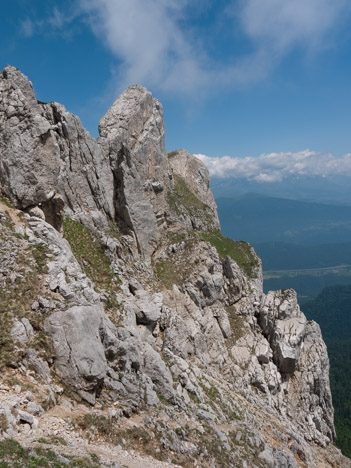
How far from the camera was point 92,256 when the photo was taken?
34000mm

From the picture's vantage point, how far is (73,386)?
18234 millimetres

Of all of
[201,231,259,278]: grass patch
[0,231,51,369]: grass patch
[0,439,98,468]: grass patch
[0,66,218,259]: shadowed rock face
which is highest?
[0,66,218,259]: shadowed rock face

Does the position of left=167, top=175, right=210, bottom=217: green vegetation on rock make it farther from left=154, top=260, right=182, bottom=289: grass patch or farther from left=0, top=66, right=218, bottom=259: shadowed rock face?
left=154, top=260, right=182, bottom=289: grass patch

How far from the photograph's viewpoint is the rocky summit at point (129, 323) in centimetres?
1738

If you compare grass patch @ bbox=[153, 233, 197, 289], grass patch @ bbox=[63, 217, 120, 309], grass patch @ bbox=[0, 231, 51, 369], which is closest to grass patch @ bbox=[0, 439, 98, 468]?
grass patch @ bbox=[0, 231, 51, 369]

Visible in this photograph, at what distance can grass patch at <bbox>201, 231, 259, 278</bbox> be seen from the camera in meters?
60.4

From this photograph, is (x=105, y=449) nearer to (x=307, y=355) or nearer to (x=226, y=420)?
(x=226, y=420)

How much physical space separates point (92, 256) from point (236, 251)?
120 ft

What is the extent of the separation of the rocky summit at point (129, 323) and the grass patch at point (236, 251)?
0.46m

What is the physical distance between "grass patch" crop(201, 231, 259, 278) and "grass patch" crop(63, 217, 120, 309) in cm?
2762

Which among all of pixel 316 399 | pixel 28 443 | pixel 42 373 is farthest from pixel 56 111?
pixel 316 399

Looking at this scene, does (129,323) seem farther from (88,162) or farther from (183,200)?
(183,200)

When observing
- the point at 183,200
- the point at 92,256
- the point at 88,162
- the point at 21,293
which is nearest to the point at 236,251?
the point at 183,200

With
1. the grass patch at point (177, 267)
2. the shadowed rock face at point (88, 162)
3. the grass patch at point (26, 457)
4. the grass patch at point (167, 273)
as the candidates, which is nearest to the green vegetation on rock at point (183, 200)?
the shadowed rock face at point (88, 162)
